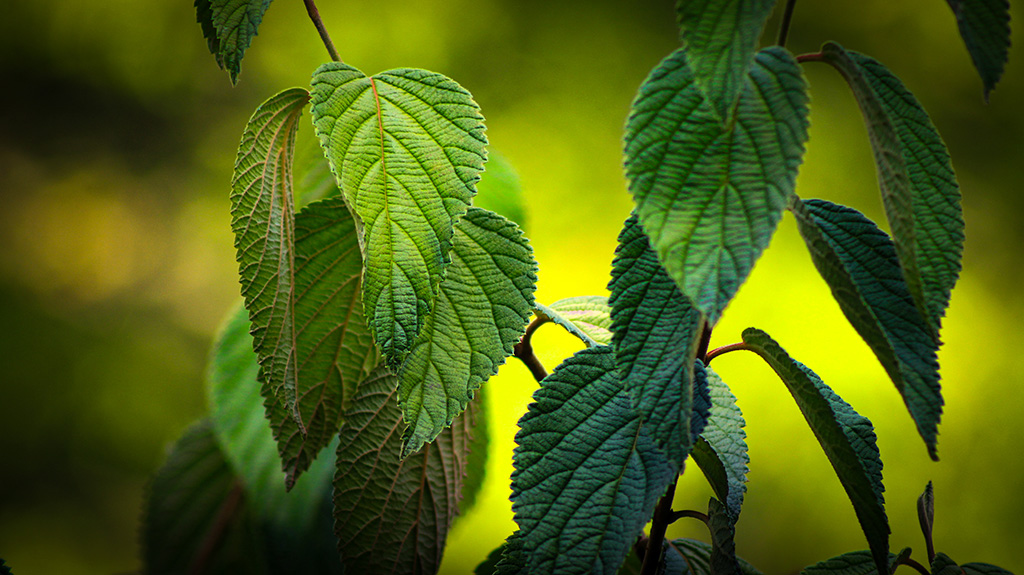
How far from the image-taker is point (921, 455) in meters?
1.60

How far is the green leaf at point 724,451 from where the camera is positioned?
33cm

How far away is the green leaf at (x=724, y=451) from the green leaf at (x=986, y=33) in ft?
0.57

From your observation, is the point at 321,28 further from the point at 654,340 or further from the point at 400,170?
the point at 654,340

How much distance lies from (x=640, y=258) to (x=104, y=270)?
6.37 ft

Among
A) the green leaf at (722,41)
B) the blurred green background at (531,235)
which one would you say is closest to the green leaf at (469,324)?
the green leaf at (722,41)

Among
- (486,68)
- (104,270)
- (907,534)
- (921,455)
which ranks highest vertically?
(486,68)

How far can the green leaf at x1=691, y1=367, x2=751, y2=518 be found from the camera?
0.33 meters

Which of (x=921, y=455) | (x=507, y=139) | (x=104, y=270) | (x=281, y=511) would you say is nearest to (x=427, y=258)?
(x=281, y=511)

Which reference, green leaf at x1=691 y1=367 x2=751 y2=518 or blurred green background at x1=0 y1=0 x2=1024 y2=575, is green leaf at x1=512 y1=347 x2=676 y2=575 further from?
blurred green background at x1=0 y1=0 x2=1024 y2=575

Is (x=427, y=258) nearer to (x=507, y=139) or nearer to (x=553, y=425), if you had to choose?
(x=553, y=425)

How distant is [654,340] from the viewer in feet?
0.86

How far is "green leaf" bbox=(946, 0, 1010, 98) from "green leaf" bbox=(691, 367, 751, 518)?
17 centimetres

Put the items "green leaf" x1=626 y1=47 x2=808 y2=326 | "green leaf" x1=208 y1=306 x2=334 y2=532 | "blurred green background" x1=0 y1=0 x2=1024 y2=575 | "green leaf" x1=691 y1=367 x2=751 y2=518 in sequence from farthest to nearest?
"blurred green background" x1=0 y1=0 x2=1024 y2=575 < "green leaf" x1=208 y1=306 x2=334 y2=532 < "green leaf" x1=691 y1=367 x2=751 y2=518 < "green leaf" x1=626 y1=47 x2=808 y2=326

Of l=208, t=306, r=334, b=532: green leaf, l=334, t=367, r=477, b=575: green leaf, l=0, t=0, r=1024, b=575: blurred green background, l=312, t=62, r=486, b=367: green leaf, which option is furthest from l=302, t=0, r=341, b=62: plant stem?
l=0, t=0, r=1024, b=575: blurred green background
